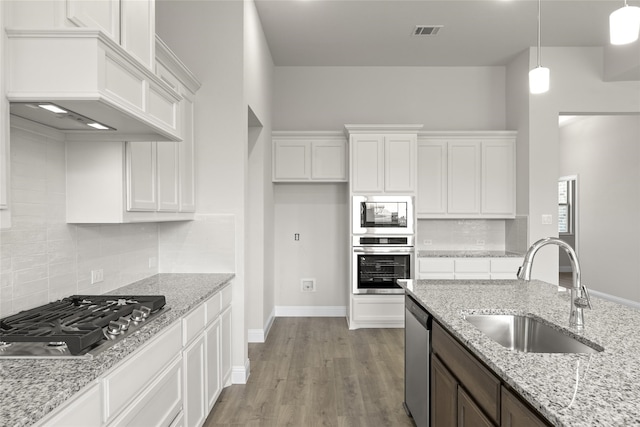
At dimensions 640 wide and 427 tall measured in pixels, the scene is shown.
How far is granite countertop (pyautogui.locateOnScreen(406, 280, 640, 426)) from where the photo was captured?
97cm

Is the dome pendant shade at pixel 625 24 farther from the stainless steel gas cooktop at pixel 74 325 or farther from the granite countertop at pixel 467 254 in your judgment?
the granite countertop at pixel 467 254

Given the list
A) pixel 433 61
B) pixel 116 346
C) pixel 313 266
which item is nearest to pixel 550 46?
pixel 433 61

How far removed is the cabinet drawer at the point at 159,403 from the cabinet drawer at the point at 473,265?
3677 millimetres

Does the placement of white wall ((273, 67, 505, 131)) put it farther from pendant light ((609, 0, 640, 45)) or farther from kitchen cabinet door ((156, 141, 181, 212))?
pendant light ((609, 0, 640, 45))

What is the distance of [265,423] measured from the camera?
268 centimetres

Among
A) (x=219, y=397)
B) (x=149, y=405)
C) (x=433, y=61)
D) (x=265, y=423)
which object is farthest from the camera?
(x=433, y=61)

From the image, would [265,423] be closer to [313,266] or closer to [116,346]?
[116,346]

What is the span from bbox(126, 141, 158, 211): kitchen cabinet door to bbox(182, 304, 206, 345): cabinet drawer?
0.67m

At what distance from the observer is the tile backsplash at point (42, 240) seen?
5.91 ft

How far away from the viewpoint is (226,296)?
308 centimetres

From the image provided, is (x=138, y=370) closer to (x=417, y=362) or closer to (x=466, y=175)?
(x=417, y=362)

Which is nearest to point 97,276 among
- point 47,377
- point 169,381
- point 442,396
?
point 169,381

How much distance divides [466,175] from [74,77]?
4656mm

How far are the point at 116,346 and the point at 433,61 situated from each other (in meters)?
5.05
